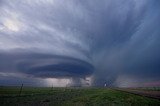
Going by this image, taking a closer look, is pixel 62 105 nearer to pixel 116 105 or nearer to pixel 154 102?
pixel 116 105

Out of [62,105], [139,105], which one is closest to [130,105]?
[139,105]

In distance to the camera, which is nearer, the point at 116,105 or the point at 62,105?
the point at 116,105

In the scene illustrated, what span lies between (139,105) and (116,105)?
303 cm

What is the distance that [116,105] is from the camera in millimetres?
26672

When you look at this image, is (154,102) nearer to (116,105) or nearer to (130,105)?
(130,105)

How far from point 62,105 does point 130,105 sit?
9.83m

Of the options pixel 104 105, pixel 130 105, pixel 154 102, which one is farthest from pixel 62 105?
pixel 154 102

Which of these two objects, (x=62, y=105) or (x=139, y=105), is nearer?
(x=139, y=105)

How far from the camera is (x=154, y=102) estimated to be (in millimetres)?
26750

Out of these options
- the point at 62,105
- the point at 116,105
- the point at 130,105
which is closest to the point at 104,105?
the point at 116,105

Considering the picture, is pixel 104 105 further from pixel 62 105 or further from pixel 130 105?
pixel 62 105

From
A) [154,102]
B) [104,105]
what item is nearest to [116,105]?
[104,105]

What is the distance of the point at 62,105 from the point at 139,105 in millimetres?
10978

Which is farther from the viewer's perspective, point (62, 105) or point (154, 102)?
point (62, 105)
